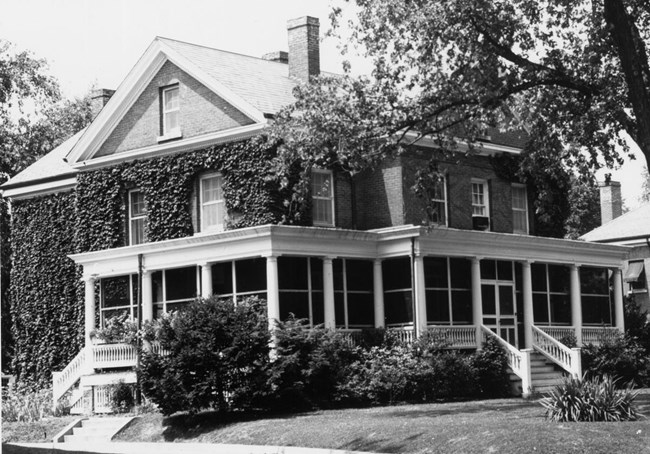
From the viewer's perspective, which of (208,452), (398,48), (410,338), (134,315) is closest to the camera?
(208,452)

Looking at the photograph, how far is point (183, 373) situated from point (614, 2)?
43.1ft

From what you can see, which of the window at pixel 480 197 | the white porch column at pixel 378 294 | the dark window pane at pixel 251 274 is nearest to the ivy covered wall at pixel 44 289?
the dark window pane at pixel 251 274

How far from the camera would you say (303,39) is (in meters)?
38.2

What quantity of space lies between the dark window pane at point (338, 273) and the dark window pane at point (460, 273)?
12.2ft

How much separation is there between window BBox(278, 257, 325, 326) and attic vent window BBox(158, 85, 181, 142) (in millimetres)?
6412

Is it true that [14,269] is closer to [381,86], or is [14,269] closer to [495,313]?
[495,313]

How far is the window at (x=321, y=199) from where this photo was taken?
117 ft

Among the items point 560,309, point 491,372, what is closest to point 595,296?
point 560,309

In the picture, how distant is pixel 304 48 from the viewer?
38.2 meters

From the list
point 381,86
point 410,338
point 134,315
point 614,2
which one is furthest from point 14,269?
point 614,2

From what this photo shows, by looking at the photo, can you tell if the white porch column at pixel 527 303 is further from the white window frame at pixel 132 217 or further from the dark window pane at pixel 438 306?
the white window frame at pixel 132 217

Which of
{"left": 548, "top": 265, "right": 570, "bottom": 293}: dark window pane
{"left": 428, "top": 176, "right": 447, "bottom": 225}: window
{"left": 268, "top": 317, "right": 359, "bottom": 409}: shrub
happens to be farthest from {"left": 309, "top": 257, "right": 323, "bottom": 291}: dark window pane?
{"left": 548, "top": 265, "right": 570, "bottom": 293}: dark window pane

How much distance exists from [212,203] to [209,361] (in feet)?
30.6

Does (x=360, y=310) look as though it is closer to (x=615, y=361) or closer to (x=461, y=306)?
(x=461, y=306)
